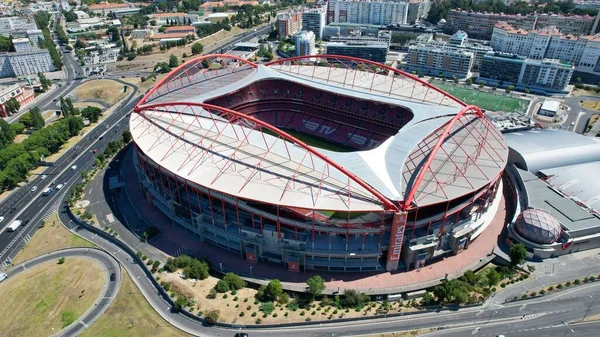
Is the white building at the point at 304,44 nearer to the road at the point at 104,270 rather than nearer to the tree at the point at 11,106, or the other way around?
the tree at the point at 11,106

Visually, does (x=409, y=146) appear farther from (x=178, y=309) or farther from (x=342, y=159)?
(x=178, y=309)

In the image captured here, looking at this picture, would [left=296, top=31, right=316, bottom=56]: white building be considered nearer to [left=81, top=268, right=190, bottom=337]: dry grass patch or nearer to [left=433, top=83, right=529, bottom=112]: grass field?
[left=433, top=83, right=529, bottom=112]: grass field

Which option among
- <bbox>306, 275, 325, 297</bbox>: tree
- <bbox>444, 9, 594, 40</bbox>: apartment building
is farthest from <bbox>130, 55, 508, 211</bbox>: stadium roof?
<bbox>444, 9, 594, 40</bbox>: apartment building

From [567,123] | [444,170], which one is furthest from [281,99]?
[567,123]

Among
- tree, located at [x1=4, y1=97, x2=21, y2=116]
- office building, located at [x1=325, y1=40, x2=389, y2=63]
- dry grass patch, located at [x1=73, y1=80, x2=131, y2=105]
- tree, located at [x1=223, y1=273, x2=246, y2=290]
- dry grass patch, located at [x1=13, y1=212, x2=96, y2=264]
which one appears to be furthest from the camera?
office building, located at [x1=325, y1=40, x2=389, y2=63]

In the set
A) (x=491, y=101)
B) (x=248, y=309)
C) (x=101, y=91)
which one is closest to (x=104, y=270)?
(x=248, y=309)

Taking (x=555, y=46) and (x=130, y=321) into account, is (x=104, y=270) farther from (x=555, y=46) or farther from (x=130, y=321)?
(x=555, y=46)
